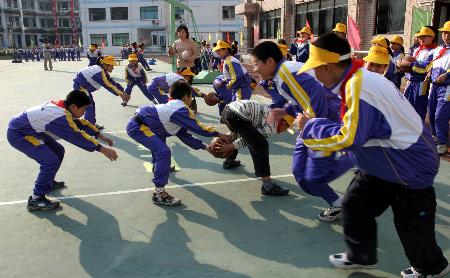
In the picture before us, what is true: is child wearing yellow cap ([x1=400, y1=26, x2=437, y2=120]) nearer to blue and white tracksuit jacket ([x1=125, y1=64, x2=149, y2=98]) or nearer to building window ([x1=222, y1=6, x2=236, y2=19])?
blue and white tracksuit jacket ([x1=125, y1=64, x2=149, y2=98])

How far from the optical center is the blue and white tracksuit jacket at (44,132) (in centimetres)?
452

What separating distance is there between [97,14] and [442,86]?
2292 inches

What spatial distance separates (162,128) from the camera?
4.97 metres

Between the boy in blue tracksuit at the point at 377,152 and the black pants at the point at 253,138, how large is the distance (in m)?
1.76

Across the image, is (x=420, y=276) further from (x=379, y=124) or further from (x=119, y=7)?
(x=119, y=7)

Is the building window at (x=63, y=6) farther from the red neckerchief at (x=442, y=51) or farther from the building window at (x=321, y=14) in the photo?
the red neckerchief at (x=442, y=51)

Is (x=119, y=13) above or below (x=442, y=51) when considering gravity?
above

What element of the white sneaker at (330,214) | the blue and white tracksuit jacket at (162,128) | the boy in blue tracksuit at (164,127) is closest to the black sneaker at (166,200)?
the boy in blue tracksuit at (164,127)

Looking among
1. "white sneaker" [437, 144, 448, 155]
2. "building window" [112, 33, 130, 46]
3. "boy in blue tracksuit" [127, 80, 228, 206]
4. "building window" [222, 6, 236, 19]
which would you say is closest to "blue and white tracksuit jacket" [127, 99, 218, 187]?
"boy in blue tracksuit" [127, 80, 228, 206]

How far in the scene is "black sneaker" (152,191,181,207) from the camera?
4.70 metres

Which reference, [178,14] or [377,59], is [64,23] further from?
[377,59]

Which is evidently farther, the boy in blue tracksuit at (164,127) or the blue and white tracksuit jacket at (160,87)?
the blue and white tracksuit jacket at (160,87)

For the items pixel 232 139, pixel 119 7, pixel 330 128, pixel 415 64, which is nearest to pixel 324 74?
pixel 330 128

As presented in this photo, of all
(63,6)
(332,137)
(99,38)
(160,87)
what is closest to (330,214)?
(332,137)
